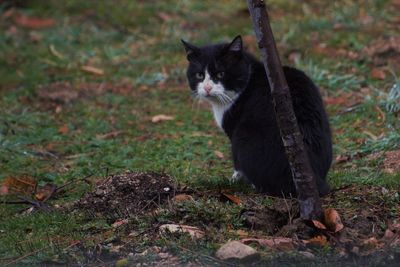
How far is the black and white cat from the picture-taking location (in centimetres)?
494

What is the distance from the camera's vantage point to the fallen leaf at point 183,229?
4.24m

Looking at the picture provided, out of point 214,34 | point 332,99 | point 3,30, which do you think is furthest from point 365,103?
point 3,30

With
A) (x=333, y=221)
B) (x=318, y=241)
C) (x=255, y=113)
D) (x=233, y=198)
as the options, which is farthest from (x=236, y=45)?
(x=318, y=241)

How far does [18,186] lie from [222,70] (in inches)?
69.4

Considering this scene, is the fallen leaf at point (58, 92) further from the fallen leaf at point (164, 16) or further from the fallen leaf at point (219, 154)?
the fallen leaf at point (164, 16)

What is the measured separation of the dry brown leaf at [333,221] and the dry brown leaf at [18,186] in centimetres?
→ 248

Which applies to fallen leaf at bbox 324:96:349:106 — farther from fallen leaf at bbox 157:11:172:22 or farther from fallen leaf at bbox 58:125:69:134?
fallen leaf at bbox 157:11:172:22

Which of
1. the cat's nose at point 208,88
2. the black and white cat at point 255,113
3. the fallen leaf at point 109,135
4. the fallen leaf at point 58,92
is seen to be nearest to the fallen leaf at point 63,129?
the fallen leaf at point 109,135

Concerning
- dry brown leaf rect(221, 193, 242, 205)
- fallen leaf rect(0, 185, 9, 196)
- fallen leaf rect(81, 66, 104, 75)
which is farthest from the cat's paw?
fallen leaf rect(81, 66, 104, 75)

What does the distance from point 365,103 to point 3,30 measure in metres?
5.36

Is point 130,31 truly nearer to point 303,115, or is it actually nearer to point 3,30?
point 3,30

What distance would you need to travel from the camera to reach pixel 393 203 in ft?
15.1

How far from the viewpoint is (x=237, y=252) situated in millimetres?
3924

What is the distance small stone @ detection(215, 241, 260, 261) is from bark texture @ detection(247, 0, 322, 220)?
1.52ft
